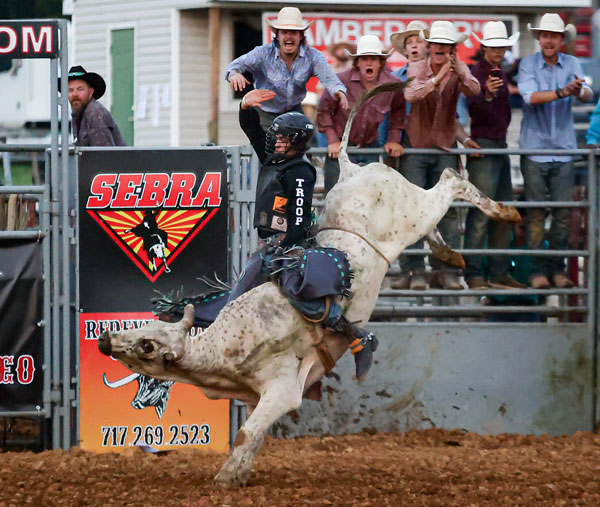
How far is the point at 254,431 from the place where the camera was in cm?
682

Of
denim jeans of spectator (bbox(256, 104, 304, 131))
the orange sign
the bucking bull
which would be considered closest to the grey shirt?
denim jeans of spectator (bbox(256, 104, 304, 131))

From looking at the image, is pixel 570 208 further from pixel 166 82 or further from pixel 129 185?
pixel 166 82

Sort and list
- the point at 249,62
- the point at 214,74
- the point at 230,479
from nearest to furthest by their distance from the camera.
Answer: the point at 230,479
the point at 249,62
the point at 214,74

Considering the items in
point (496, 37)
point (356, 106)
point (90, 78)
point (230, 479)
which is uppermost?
point (496, 37)

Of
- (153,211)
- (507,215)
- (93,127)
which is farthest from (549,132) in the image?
(93,127)

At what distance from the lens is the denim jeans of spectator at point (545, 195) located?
9711mm

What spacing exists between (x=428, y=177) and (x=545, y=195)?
3.26 feet

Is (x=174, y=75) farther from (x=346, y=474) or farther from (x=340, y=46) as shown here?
(x=346, y=474)

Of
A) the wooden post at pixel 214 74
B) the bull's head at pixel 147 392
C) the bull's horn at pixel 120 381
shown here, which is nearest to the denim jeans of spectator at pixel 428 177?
the bull's head at pixel 147 392

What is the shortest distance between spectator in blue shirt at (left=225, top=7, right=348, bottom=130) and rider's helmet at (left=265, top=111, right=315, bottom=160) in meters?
1.73

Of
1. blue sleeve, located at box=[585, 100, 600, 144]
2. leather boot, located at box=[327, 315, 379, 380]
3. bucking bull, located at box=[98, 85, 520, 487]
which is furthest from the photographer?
blue sleeve, located at box=[585, 100, 600, 144]

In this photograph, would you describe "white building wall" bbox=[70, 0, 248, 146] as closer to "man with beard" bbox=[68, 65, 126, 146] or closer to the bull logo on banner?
"man with beard" bbox=[68, 65, 126, 146]

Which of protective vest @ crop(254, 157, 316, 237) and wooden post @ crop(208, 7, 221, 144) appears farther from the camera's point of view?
wooden post @ crop(208, 7, 221, 144)

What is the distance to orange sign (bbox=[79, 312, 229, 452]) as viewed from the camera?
8.78 metres
